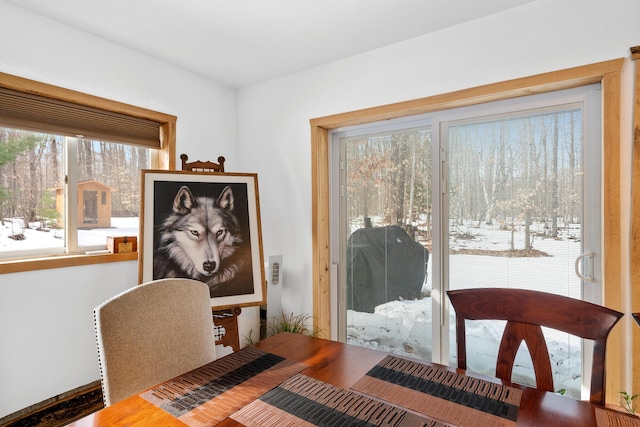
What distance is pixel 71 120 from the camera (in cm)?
247

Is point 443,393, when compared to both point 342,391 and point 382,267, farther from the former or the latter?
point 382,267

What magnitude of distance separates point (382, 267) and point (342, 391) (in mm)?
1775

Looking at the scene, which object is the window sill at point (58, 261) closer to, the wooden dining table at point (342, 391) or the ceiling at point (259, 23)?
the ceiling at point (259, 23)

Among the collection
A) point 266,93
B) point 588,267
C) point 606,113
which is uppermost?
point 266,93

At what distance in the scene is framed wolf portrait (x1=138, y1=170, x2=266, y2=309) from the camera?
235cm

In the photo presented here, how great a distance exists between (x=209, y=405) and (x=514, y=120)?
230 cm

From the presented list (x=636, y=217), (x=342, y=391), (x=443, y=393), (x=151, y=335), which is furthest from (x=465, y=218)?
(x=151, y=335)

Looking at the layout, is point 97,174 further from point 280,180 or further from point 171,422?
point 171,422

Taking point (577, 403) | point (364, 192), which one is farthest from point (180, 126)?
point (577, 403)

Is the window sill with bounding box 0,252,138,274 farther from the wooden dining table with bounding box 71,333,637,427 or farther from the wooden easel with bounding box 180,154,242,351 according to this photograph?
the wooden dining table with bounding box 71,333,637,427

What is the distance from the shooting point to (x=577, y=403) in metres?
1.07

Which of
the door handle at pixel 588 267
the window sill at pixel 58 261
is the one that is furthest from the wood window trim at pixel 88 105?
the door handle at pixel 588 267

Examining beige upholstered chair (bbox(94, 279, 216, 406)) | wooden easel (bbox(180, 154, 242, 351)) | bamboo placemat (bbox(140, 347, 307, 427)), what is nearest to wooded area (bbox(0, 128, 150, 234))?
wooden easel (bbox(180, 154, 242, 351))

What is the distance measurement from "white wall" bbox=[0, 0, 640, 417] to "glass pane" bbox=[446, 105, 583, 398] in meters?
0.38
